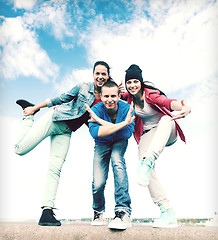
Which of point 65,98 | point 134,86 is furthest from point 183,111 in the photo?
point 65,98

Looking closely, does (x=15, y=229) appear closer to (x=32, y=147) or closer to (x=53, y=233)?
(x=53, y=233)

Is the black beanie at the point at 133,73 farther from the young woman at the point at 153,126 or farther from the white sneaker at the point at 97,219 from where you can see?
the white sneaker at the point at 97,219

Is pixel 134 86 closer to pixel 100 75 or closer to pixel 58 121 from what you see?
pixel 100 75

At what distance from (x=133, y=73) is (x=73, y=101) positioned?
80 centimetres

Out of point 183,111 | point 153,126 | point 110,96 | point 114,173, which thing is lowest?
point 114,173

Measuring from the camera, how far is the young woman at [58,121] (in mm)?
3061

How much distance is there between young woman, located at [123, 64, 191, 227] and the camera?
2742mm

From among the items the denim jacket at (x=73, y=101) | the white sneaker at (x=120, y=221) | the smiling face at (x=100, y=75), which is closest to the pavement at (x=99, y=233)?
the white sneaker at (x=120, y=221)

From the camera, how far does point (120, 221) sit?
2.52 m

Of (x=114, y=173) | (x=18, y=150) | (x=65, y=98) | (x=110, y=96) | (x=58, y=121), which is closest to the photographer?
(x=114, y=173)

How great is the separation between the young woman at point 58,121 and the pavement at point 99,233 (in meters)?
0.40

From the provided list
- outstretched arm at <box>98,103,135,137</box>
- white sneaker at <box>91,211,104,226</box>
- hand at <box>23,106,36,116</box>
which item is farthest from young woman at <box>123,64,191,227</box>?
hand at <box>23,106,36,116</box>

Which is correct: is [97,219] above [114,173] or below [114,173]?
below

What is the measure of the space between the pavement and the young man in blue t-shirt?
121 millimetres
